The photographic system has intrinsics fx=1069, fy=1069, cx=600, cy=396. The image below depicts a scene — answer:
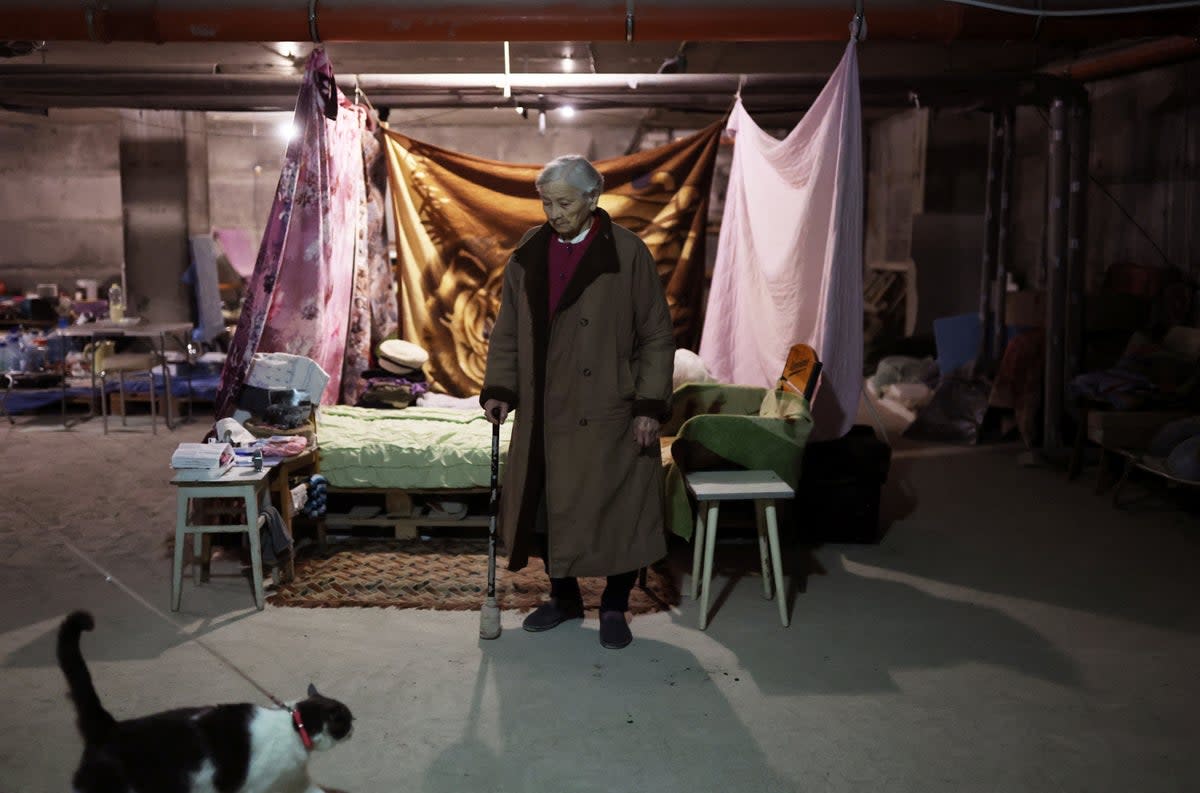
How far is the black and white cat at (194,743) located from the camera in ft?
7.58

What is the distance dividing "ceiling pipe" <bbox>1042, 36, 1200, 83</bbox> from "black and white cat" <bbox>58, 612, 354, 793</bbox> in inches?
252

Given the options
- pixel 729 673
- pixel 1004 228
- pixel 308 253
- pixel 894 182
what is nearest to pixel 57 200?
pixel 308 253

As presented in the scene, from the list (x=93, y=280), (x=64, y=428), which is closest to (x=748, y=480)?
(x=64, y=428)

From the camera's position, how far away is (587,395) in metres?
3.77

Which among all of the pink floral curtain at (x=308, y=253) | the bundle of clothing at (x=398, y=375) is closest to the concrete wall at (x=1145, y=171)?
the bundle of clothing at (x=398, y=375)

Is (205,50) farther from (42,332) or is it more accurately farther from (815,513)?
(815,513)

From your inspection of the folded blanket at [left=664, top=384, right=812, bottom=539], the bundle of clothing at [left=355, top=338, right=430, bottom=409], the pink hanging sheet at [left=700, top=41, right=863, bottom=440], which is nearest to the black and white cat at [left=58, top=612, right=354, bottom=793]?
the folded blanket at [left=664, top=384, right=812, bottom=539]

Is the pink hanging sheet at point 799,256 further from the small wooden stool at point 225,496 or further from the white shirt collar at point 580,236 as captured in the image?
the small wooden stool at point 225,496

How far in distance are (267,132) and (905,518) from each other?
11076 millimetres

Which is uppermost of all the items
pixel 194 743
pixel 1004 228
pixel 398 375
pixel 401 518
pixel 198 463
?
pixel 1004 228

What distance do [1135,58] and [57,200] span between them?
476 inches

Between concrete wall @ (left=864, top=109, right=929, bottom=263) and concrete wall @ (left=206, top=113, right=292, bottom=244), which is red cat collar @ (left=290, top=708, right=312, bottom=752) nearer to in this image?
concrete wall @ (left=864, top=109, right=929, bottom=263)

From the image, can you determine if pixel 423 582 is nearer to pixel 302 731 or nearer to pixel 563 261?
pixel 563 261

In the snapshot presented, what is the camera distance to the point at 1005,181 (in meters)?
8.49
